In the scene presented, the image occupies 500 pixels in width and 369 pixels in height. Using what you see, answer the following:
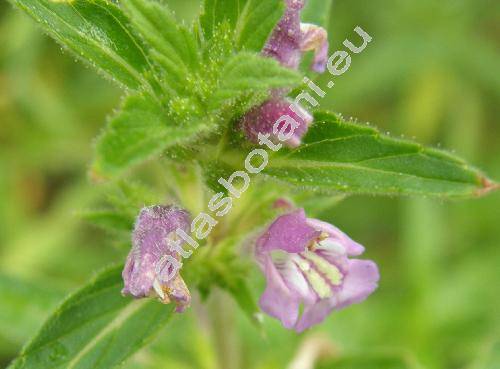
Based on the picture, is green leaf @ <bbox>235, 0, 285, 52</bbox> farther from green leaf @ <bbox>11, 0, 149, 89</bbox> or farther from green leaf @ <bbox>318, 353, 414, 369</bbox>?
green leaf @ <bbox>318, 353, 414, 369</bbox>

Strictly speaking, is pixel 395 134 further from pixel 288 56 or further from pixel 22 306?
pixel 288 56

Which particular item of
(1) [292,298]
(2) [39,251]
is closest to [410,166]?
(1) [292,298]

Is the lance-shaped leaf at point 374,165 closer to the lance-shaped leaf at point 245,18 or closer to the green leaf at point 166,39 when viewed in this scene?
the lance-shaped leaf at point 245,18

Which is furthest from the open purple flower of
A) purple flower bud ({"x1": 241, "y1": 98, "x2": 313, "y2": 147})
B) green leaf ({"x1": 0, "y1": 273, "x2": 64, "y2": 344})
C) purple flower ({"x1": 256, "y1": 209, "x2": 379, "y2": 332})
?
green leaf ({"x1": 0, "y1": 273, "x2": 64, "y2": 344})

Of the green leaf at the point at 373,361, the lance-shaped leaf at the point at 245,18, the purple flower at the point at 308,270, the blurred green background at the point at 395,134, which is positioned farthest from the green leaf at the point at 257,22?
the blurred green background at the point at 395,134

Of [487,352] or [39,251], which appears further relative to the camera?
[39,251]

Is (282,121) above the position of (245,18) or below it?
below

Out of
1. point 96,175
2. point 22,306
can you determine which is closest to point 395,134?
point 22,306

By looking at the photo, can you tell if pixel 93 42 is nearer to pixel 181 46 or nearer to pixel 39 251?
pixel 181 46
